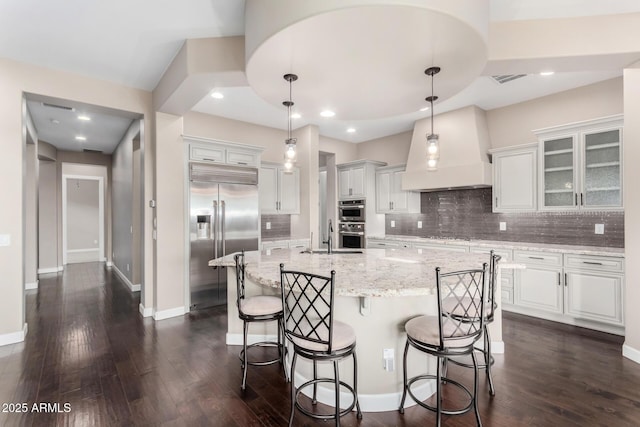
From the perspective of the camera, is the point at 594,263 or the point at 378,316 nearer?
the point at 378,316

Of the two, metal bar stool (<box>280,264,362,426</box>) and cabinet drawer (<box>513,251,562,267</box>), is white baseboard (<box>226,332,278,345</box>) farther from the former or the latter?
cabinet drawer (<box>513,251,562,267</box>)

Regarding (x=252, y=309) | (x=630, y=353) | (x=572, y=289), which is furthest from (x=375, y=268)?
(x=572, y=289)

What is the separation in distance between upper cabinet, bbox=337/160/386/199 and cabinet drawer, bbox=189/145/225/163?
2652 millimetres

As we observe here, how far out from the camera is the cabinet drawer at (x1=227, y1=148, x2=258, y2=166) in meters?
4.59

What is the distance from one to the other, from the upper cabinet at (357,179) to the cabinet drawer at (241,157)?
7.04ft

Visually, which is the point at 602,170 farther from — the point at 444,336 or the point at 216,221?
the point at 216,221

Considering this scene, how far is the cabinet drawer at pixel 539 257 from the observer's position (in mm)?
3674

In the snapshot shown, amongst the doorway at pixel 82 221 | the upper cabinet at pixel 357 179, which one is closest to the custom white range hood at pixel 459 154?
the upper cabinet at pixel 357 179

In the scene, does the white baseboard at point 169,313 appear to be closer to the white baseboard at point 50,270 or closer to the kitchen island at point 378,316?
the kitchen island at point 378,316

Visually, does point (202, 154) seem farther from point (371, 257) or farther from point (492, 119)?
point (492, 119)

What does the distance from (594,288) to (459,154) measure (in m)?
2.34

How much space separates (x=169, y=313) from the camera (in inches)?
159

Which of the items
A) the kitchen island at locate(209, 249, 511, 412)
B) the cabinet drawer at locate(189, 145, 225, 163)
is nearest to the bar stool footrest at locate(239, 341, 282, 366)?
the kitchen island at locate(209, 249, 511, 412)

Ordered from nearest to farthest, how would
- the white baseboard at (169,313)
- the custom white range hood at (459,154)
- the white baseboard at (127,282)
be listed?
the white baseboard at (169,313) < the custom white range hood at (459,154) < the white baseboard at (127,282)
